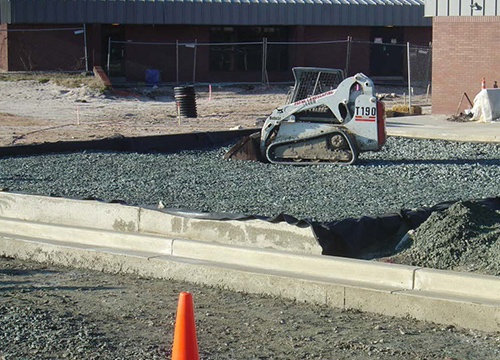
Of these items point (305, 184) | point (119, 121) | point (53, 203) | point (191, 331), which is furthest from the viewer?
point (119, 121)

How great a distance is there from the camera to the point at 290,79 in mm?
40312

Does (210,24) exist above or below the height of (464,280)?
above

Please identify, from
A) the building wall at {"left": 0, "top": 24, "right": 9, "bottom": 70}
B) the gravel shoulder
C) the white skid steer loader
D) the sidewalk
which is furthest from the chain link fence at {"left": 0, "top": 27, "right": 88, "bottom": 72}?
the white skid steer loader

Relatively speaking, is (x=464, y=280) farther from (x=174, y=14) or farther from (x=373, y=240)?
(x=174, y=14)

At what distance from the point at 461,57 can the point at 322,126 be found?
11560 millimetres

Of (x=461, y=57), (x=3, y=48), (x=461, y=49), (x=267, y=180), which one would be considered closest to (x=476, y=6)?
(x=461, y=49)

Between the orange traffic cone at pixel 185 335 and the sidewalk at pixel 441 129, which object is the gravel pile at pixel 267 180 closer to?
the sidewalk at pixel 441 129

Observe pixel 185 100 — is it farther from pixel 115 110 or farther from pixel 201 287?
pixel 201 287

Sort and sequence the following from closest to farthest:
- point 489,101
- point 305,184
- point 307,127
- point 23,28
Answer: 1. point 305,184
2. point 307,127
3. point 489,101
4. point 23,28

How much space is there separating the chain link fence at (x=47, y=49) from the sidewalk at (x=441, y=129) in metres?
16.7

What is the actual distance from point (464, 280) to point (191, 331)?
3047 mm

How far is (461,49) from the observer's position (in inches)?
1056

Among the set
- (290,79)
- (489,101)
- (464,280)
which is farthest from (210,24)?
(464,280)

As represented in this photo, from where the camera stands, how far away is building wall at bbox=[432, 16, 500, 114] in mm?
26312
